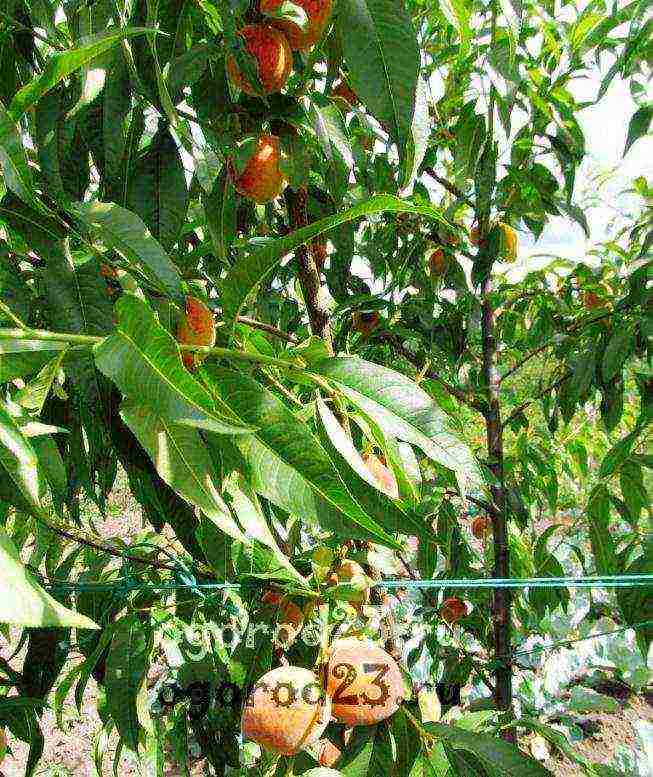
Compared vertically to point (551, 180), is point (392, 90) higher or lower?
lower

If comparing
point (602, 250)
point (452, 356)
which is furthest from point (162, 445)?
point (602, 250)

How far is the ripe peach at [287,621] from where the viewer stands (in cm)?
62

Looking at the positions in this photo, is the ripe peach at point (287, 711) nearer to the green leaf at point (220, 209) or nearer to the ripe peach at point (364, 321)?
the green leaf at point (220, 209)

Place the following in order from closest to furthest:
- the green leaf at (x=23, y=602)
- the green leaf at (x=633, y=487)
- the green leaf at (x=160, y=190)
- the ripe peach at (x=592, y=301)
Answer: the green leaf at (x=23, y=602), the green leaf at (x=160, y=190), the green leaf at (x=633, y=487), the ripe peach at (x=592, y=301)

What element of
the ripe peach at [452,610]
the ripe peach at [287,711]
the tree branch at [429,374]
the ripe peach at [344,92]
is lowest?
the ripe peach at [287,711]

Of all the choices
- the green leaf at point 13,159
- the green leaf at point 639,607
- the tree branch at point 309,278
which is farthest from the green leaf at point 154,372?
the green leaf at point 639,607

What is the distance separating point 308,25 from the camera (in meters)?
0.51

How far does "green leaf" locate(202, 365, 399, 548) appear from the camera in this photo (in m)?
0.38

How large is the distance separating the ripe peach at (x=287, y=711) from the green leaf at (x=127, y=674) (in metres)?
0.15

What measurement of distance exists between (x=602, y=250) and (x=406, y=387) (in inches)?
41.8

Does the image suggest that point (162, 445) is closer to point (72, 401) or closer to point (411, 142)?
point (411, 142)

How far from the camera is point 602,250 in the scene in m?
1.38

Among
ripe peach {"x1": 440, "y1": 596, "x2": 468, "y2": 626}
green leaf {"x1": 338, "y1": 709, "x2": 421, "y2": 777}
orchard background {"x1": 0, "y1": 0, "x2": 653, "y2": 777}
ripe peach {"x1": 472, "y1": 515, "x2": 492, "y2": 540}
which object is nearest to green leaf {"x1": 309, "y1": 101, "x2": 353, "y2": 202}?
orchard background {"x1": 0, "y1": 0, "x2": 653, "y2": 777}

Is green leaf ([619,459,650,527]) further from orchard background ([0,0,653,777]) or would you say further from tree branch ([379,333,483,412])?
tree branch ([379,333,483,412])
